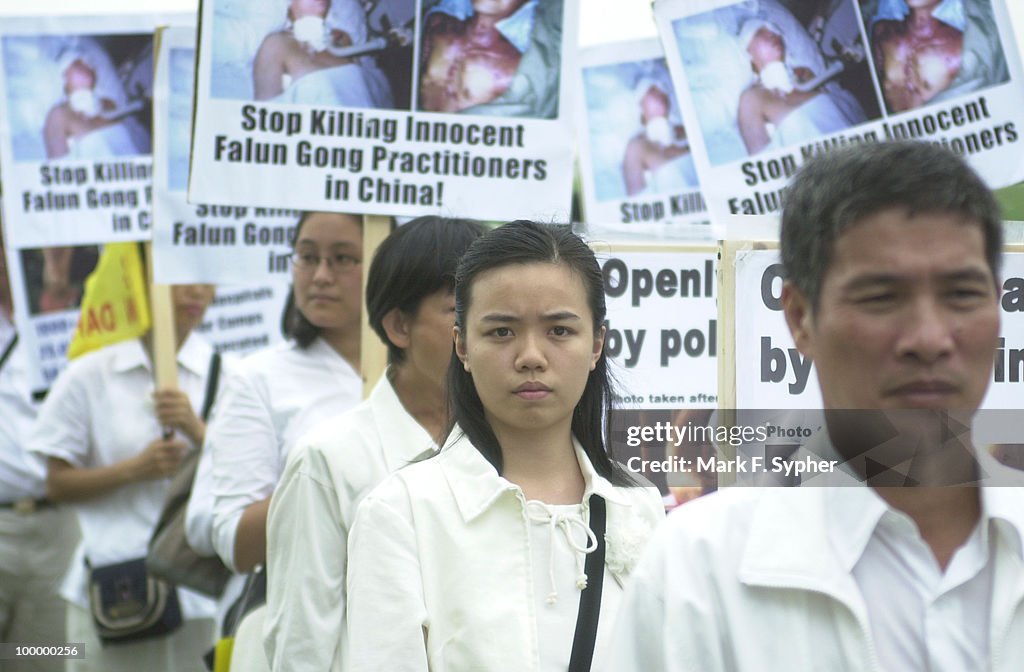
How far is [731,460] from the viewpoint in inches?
142

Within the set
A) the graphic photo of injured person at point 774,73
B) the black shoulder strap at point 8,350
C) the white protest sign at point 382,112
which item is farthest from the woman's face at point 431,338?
the black shoulder strap at point 8,350

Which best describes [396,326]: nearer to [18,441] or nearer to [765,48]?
[765,48]

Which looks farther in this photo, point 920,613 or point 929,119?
point 929,119

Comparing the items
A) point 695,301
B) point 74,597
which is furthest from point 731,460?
point 74,597

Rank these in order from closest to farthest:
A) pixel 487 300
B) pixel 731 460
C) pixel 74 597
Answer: pixel 487 300 → pixel 731 460 → pixel 74 597

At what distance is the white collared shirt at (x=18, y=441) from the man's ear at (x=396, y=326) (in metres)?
3.09

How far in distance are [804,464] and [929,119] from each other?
10.5 ft

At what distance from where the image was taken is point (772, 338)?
3557 mm

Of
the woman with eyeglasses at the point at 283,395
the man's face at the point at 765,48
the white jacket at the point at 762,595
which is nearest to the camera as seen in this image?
the white jacket at the point at 762,595

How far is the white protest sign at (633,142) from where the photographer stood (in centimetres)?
687

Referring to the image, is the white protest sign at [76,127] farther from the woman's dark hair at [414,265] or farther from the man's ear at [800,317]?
the man's ear at [800,317]

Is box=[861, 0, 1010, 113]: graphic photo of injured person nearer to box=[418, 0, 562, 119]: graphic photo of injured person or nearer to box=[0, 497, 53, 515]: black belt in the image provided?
box=[418, 0, 562, 119]: graphic photo of injured person

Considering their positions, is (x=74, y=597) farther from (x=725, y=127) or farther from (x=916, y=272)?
(x=916, y=272)

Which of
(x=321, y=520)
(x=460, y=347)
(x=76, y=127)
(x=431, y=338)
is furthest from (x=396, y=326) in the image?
(x=76, y=127)
